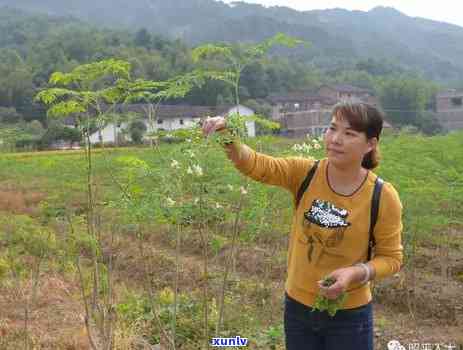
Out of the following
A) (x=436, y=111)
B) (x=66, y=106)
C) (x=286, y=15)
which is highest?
(x=286, y=15)

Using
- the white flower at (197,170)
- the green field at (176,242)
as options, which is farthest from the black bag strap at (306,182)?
the white flower at (197,170)

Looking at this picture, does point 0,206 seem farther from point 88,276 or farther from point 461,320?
point 461,320

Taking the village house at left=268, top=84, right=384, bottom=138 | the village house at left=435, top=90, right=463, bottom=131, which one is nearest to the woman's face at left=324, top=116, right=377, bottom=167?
the village house at left=268, top=84, right=384, bottom=138

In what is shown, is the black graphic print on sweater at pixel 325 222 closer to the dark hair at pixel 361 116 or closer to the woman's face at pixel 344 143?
the woman's face at pixel 344 143

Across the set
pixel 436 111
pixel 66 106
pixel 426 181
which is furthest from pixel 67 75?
pixel 436 111

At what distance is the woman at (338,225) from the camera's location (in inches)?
88.7

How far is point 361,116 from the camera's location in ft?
7.37

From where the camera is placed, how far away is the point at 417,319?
5.99m

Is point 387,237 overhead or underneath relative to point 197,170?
underneath

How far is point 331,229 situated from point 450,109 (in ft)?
235

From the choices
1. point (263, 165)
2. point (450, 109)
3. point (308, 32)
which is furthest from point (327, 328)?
point (308, 32)

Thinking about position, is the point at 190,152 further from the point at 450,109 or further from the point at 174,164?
the point at 450,109

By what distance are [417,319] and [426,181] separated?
9.88 feet

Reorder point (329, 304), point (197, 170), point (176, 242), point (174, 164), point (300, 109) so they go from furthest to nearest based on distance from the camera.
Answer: point (300, 109)
point (176, 242)
point (174, 164)
point (197, 170)
point (329, 304)
